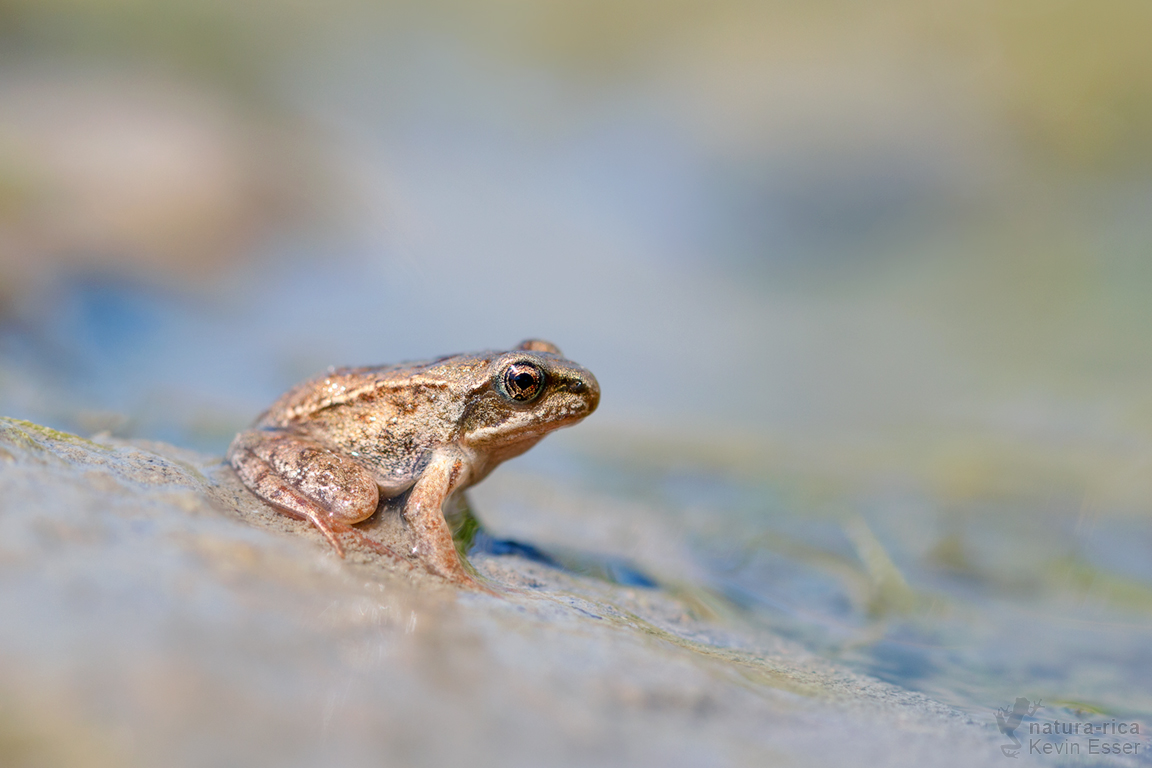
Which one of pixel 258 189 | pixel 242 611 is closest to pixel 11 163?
pixel 258 189

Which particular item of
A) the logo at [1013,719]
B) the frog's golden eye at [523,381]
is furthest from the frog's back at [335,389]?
the logo at [1013,719]

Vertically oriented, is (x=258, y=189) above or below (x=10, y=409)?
above

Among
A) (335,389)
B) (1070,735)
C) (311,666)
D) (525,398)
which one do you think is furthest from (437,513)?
(1070,735)

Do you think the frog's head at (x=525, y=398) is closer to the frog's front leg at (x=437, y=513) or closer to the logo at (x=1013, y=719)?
the frog's front leg at (x=437, y=513)

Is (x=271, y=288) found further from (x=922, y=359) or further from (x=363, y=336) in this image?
(x=922, y=359)

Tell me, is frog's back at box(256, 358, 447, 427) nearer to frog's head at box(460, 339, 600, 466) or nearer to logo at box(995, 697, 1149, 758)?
frog's head at box(460, 339, 600, 466)

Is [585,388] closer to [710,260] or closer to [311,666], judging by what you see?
[311,666]
